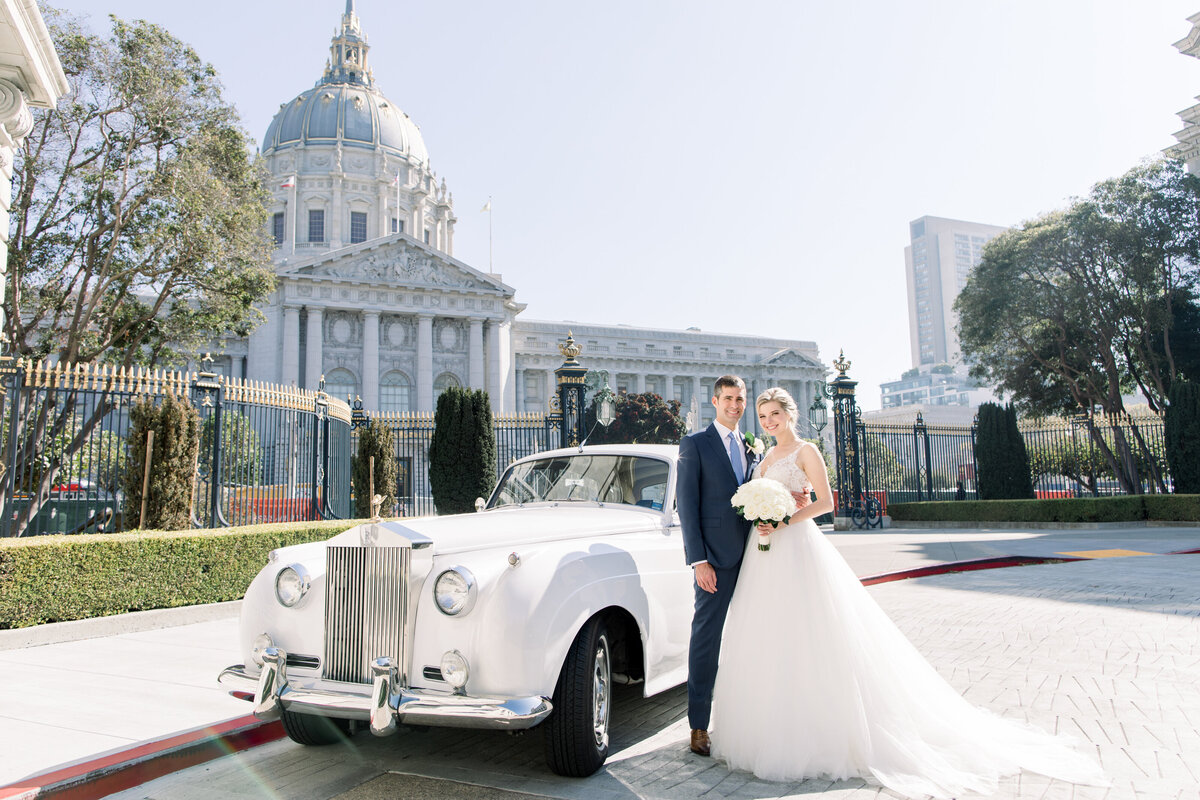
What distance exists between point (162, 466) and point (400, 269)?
5099cm

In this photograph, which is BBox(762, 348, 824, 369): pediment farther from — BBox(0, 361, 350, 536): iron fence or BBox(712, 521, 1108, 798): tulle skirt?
BBox(712, 521, 1108, 798): tulle skirt

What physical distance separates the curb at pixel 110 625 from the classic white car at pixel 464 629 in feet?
15.2

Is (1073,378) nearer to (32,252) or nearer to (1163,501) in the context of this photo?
(1163,501)

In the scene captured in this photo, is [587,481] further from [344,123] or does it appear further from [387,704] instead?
[344,123]

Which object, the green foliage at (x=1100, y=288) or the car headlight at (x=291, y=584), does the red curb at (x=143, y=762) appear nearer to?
the car headlight at (x=291, y=584)

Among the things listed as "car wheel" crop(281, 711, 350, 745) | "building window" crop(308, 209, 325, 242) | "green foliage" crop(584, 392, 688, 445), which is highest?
"building window" crop(308, 209, 325, 242)

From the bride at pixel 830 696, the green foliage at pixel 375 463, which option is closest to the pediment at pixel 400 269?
the green foliage at pixel 375 463

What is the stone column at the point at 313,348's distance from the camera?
5575cm

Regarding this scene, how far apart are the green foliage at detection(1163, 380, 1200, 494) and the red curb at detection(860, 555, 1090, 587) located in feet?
39.5

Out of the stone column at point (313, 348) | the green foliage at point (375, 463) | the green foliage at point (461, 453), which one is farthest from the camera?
the stone column at point (313, 348)

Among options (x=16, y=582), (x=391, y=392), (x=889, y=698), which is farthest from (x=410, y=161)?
(x=889, y=698)

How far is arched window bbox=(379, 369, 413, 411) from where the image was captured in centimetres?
5812

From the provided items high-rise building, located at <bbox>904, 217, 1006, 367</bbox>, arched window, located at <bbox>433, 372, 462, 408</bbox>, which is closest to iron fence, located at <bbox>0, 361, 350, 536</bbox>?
arched window, located at <bbox>433, 372, 462, 408</bbox>

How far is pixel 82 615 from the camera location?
8.00 m
